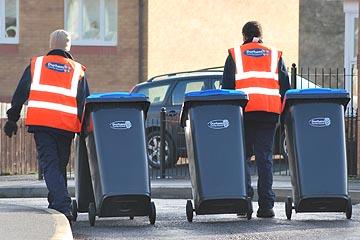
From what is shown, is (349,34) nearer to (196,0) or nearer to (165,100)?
(196,0)

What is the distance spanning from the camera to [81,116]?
11.9m

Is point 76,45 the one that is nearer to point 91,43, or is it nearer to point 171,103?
point 91,43

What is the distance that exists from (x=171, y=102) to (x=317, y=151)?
29.4 ft

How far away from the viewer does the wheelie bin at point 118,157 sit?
11617mm

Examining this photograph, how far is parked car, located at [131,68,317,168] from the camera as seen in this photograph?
794 inches

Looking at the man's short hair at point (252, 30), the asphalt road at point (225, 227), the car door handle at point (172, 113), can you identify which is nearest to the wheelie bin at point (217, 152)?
the asphalt road at point (225, 227)

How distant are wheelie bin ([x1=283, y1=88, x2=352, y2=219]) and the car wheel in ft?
26.5

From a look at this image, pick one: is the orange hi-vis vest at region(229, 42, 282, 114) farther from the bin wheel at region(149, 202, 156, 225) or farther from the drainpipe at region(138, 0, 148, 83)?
the drainpipe at region(138, 0, 148, 83)

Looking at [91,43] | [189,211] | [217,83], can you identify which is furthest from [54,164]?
[91,43]

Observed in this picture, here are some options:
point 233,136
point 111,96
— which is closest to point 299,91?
point 233,136

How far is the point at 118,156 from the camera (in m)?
11.7

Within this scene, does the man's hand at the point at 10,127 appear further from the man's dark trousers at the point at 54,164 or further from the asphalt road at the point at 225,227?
the asphalt road at the point at 225,227

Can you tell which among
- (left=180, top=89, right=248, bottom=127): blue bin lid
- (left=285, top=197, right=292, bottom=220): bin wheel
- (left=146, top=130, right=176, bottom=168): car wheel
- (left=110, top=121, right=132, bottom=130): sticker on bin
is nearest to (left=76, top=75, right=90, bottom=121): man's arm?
(left=110, top=121, right=132, bottom=130): sticker on bin

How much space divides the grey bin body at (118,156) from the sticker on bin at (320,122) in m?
1.49
